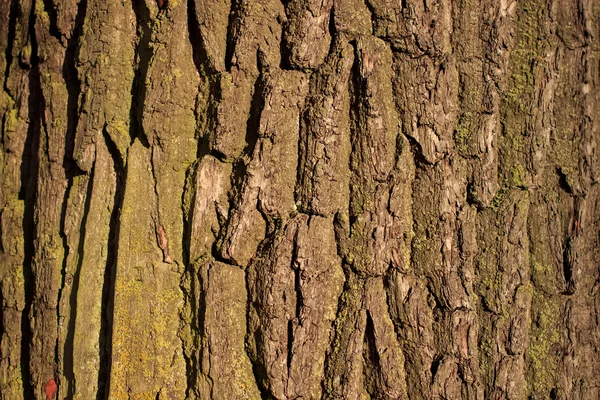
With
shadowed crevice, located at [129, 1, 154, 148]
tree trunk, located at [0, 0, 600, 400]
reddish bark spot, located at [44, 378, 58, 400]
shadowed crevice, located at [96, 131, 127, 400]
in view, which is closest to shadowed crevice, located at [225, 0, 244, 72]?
tree trunk, located at [0, 0, 600, 400]

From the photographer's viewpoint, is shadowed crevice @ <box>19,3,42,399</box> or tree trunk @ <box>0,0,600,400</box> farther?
shadowed crevice @ <box>19,3,42,399</box>

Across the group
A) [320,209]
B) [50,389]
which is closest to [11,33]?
[50,389]

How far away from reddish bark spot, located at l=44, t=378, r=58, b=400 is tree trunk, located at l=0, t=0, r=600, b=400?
2 cm

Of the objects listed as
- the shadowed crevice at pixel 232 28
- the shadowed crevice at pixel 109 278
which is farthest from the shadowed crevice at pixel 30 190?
the shadowed crevice at pixel 232 28

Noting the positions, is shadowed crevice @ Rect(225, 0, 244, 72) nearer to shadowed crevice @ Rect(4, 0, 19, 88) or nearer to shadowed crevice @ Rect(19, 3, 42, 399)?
shadowed crevice @ Rect(19, 3, 42, 399)

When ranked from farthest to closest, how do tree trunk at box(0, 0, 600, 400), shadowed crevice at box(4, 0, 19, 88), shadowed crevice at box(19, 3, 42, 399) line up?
shadowed crevice at box(4, 0, 19, 88), shadowed crevice at box(19, 3, 42, 399), tree trunk at box(0, 0, 600, 400)

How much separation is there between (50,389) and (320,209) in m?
1.13

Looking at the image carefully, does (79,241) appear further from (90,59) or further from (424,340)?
(424,340)

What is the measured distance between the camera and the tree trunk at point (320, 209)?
5.96ft

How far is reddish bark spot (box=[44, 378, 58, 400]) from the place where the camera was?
6.53 feet

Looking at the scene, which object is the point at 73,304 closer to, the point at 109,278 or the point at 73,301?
the point at 73,301

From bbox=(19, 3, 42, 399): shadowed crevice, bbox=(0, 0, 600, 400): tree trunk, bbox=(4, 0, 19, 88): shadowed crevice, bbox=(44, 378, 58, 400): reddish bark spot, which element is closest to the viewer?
bbox=(0, 0, 600, 400): tree trunk

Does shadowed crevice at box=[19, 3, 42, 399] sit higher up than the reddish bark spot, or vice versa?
shadowed crevice at box=[19, 3, 42, 399]

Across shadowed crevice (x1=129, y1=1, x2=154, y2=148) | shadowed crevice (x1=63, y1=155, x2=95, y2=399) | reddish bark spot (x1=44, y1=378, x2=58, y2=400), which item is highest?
shadowed crevice (x1=129, y1=1, x2=154, y2=148)
